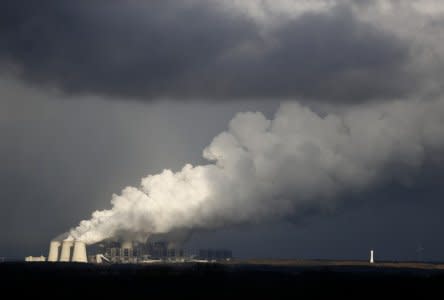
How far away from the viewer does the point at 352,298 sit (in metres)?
196

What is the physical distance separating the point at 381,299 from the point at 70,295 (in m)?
76.9

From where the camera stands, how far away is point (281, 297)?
642ft

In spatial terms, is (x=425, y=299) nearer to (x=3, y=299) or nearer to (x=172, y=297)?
(x=172, y=297)

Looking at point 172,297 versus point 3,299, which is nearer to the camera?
point 3,299

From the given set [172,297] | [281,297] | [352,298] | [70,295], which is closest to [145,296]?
[172,297]

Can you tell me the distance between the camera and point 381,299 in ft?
637

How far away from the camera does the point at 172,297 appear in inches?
7559

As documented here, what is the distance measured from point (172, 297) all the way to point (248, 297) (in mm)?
18675

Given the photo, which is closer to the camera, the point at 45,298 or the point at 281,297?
the point at 45,298

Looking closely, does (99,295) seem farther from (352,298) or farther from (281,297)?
(352,298)

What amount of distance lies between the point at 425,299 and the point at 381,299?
34.7ft

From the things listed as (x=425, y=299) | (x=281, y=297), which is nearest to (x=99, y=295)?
(x=281, y=297)

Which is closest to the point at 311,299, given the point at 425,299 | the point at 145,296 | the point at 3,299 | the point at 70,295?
the point at 425,299

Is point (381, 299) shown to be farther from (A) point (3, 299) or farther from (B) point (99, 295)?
(A) point (3, 299)
